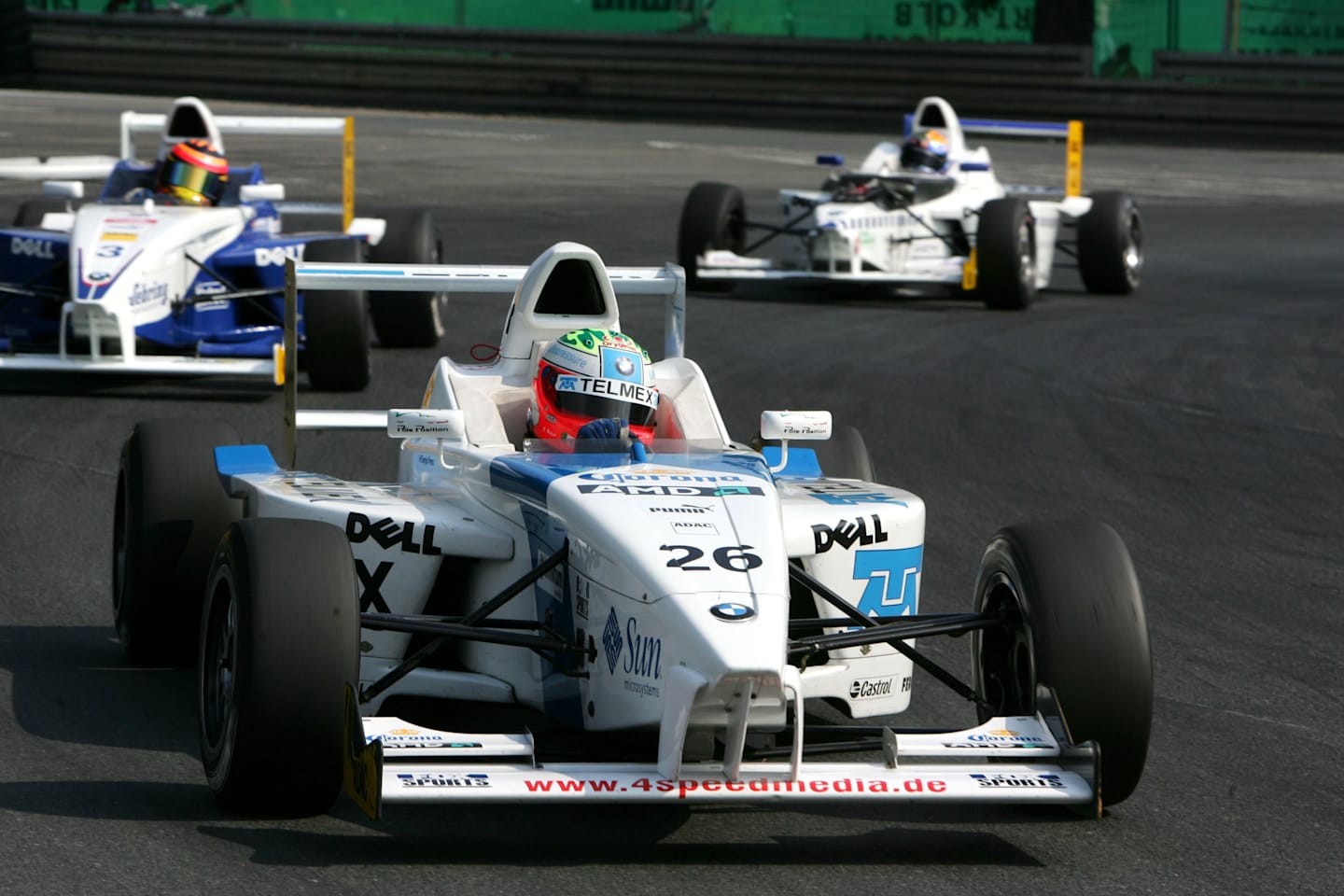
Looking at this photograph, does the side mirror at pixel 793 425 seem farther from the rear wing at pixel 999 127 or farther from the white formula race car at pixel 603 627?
the rear wing at pixel 999 127

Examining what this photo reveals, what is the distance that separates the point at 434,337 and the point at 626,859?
33.5 feet

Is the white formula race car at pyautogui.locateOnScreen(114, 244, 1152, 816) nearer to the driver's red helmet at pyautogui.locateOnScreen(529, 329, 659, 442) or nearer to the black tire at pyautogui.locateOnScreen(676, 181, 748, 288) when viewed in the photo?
the driver's red helmet at pyautogui.locateOnScreen(529, 329, 659, 442)

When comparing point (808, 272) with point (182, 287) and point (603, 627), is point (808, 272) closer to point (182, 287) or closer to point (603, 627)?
point (182, 287)

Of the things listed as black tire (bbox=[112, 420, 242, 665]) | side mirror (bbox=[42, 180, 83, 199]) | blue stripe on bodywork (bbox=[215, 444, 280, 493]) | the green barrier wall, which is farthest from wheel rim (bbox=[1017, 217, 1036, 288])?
the green barrier wall

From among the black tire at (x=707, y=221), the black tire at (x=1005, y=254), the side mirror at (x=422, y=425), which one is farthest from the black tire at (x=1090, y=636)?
the black tire at (x=707, y=221)

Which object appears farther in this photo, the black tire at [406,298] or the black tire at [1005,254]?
the black tire at [1005,254]

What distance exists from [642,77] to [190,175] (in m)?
19.5

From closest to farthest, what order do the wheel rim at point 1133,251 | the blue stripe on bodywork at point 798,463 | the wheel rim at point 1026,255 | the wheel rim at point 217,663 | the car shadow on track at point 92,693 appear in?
the wheel rim at point 217,663 → the car shadow on track at point 92,693 → the blue stripe on bodywork at point 798,463 → the wheel rim at point 1026,255 → the wheel rim at point 1133,251

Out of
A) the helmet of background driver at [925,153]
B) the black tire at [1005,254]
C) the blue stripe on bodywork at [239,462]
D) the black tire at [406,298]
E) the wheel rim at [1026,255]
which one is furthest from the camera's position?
the helmet of background driver at [925,153]

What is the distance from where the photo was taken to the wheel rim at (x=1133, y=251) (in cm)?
1944

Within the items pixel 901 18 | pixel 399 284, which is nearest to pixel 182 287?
pixel 399 284

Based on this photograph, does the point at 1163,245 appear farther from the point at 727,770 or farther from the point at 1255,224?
the point at 727,770

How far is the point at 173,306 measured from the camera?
43.7 feet

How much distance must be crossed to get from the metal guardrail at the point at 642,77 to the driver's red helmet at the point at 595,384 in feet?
83.8
